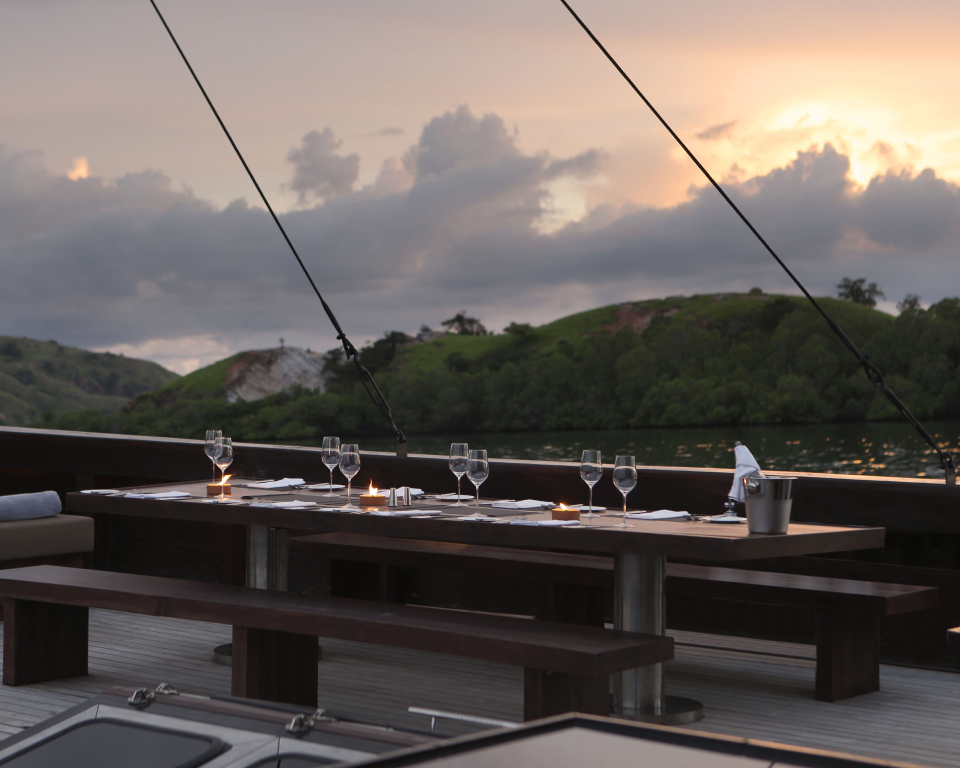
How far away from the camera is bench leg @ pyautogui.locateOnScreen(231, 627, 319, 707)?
10.3ft

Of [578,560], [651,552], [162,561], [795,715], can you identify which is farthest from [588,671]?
[162,561]

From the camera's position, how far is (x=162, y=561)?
17.8 feet

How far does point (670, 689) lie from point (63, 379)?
106ft

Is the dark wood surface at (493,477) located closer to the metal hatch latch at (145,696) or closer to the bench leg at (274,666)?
the bench leg at (274,666)

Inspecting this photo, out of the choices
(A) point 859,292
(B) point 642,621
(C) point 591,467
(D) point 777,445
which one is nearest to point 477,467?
(C) point 591,467

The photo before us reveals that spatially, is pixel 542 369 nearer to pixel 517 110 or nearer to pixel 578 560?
pixel 517 110

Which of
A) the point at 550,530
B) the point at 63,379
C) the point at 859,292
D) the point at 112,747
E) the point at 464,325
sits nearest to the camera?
the point at 112,747

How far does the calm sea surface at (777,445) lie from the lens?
14.8 meters

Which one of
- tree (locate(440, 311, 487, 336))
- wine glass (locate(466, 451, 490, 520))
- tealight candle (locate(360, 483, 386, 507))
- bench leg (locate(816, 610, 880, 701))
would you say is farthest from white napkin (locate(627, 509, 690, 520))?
tree (locate(440, 311, 487, 336))

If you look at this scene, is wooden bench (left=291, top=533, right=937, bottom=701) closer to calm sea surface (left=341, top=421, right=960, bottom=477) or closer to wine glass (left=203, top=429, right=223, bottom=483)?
wine glass (left=203, top=429, right=223, bottom=483)

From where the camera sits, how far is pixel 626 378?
1079 inches

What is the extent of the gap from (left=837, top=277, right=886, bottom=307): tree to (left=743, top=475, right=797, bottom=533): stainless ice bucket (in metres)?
32.5

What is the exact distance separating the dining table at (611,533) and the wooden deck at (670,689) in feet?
0.99

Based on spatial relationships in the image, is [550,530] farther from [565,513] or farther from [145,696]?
[145,696]
